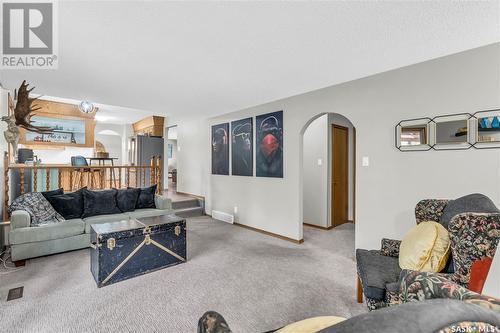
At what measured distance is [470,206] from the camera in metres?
1.74

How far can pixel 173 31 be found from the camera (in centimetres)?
198

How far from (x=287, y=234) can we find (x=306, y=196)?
137 centimetres

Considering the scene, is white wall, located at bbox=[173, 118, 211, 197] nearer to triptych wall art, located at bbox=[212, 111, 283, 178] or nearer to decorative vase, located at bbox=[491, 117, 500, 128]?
triptych wall art, located at bbox=[212, 111, 283, 178]

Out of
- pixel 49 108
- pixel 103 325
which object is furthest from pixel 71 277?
pixel 49 108

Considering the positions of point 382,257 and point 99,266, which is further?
point 99,266

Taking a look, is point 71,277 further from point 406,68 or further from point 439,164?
point 406,68

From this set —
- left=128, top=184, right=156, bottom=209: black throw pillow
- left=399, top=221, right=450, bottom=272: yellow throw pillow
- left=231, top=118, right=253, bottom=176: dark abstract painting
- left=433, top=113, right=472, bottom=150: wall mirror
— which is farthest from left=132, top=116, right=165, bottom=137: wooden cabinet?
left=399, top=221, right=450, bottom=272: yellow throw pillow

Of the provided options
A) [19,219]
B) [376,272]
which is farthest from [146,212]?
[376,272]

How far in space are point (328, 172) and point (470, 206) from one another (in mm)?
3087

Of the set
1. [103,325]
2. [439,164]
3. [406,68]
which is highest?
[406,68]

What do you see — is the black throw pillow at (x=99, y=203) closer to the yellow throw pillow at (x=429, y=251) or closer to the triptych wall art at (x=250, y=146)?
the triptych wall art at (x=250, y=146)

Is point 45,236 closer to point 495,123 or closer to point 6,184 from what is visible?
point 6,184

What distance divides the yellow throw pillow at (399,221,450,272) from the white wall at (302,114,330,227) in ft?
10.0

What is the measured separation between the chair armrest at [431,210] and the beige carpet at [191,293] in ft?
3.26
